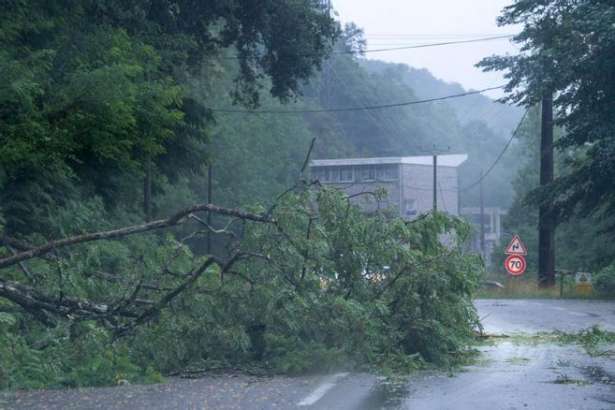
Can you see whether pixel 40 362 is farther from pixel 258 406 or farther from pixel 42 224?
pixel 42 224

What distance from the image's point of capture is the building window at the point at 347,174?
115ft

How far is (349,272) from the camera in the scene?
1180cm

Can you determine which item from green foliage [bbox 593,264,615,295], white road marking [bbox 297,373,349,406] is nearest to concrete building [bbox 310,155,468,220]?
green foliage [bbox 593,264,615,295]

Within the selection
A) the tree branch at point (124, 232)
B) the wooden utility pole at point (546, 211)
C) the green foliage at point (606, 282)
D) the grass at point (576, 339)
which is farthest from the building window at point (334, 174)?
the tree branch at point (124, 232)

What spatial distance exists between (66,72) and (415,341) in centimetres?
683

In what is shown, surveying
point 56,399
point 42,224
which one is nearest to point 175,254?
point 56,399

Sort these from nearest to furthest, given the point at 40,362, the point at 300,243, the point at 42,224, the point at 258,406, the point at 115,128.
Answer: the point at 258,406, the point at 40,362, the point at 300,243, the point at 115,128, the point at 42,224

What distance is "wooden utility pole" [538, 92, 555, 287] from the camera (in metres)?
31.2

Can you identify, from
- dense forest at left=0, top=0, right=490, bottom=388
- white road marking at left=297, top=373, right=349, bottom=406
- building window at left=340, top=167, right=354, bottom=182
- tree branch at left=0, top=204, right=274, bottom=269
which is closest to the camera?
white road marking at left=297, top=373, right=349, bottom=406

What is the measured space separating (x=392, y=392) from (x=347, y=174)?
2645 centimetres

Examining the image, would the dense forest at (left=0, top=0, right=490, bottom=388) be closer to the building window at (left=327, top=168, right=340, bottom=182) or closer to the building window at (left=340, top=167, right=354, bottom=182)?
the building window at (left=340, top=167, right=354, bottom=182)

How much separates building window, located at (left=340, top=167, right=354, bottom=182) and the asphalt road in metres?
23.5

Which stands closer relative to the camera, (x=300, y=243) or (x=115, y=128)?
(x=300, y=243)

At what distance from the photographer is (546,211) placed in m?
30.9
